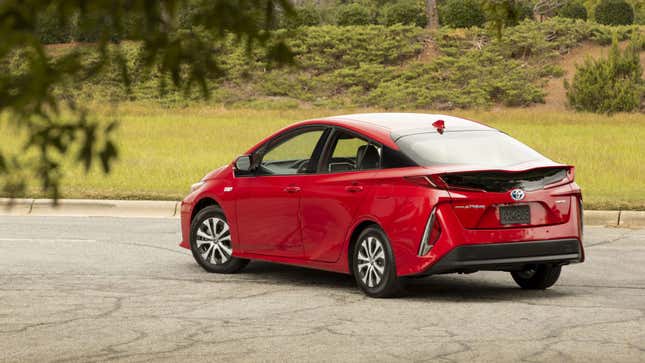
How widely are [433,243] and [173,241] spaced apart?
5135 mm

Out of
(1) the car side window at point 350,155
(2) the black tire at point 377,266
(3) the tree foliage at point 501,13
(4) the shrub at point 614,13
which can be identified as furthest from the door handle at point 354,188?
(4) the shrub at point 614,13

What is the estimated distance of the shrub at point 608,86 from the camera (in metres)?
40.8

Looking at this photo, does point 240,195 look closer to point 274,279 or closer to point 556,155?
point 274,279

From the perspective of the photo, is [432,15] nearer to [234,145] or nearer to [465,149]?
[234,145]

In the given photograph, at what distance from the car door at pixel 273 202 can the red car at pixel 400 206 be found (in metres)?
0.01

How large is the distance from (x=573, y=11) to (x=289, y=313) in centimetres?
5242

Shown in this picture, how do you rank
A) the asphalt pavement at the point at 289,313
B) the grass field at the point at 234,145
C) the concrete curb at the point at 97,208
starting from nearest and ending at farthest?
the asphalt pavement at the point at 289,313 → the concrete curb at the point at 97,208 → the grass field at the point at 234,145

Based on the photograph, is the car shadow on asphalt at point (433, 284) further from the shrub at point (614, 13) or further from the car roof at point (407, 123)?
the shrub at point (614, 13)

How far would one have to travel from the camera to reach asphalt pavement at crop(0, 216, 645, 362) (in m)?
7.76

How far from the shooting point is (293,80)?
49406mm

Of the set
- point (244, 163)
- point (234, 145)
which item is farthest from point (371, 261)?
point (234, 145)

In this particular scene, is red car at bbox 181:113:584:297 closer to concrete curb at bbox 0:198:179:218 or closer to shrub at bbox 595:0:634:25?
concrete curb at bbox 0:198:179:218

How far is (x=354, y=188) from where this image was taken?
33.0 ft

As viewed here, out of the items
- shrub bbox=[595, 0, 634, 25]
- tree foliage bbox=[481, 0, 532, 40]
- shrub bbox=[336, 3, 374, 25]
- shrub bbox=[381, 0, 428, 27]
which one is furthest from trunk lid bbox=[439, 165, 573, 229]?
shrub bbox=[595, 0, 634, 25]
